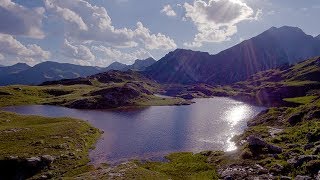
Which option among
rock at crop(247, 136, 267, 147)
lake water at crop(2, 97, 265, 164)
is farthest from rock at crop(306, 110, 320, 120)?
rock at crop(247, 136, 267, 147)

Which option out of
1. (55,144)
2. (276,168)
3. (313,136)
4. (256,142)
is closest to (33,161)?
(55,144)

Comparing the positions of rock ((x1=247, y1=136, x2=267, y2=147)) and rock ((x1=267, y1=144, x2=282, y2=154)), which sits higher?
rock ((x1=247, y1=136, x2=267, y2=147))

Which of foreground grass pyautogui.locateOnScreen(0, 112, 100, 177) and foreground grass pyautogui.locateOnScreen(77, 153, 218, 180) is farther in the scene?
foreground grass pyautogui.locateOnScreen(0, 112, 100, 177)

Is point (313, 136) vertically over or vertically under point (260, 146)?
over

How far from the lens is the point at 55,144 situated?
80812mm

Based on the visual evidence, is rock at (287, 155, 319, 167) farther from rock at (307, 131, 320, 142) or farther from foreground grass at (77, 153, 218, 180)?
foreground grass at (77, 153, 218, 180)

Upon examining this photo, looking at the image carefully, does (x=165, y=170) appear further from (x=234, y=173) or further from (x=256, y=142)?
(x=256, y=142)

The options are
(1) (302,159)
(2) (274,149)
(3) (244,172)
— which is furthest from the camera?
(2) (274,149)

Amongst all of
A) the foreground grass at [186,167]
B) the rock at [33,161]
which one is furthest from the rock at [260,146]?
the rock at [33,161]

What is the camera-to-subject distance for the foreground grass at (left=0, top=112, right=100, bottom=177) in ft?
228

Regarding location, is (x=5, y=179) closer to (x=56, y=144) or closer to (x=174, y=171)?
(x=56, y=144)

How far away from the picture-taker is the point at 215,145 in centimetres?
9762

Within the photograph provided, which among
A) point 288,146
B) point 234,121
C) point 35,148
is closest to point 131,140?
point 35,148

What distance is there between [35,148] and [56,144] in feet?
21.0
